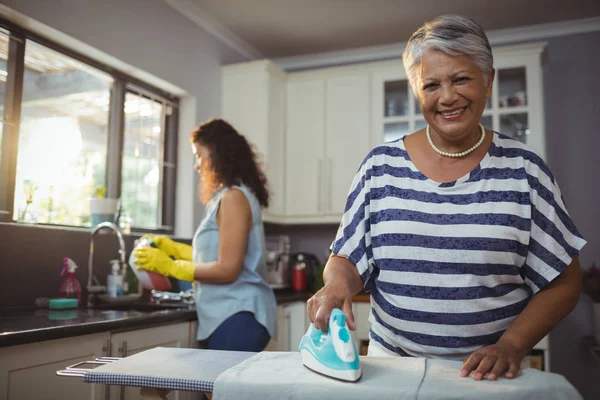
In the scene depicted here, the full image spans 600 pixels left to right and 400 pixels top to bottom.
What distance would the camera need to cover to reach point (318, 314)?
923mm

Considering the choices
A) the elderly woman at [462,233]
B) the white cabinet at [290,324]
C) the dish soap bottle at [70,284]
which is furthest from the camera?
the white cabinet at [290,324]

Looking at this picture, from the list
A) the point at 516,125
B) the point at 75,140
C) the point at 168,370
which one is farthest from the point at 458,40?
the point at 516,125

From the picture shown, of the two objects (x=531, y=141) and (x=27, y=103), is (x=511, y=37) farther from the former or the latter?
(x=27, y=103)

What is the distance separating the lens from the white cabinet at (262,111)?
3.42 m

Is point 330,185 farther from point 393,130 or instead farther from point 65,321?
point 65,321

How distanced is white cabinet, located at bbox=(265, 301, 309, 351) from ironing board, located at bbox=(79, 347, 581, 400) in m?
1.79

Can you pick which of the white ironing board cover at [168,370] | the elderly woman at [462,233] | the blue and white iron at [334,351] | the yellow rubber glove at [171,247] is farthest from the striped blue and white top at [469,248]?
the yellow rubber glove at [171,247]

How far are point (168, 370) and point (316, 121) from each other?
2778mm

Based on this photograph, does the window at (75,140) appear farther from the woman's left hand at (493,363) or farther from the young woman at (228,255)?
the woman's left hand at (493,363)

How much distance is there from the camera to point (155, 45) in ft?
9.49

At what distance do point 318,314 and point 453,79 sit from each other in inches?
19.8

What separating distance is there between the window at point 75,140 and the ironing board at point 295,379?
150cm

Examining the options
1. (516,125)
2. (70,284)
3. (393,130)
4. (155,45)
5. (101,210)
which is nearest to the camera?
(70,284)

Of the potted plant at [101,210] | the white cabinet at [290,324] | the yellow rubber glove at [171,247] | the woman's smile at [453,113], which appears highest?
the woman's smile at [453,113]
